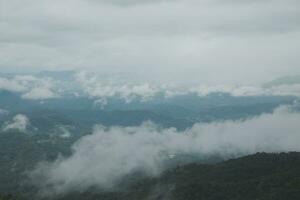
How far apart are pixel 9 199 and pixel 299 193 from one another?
97613mm

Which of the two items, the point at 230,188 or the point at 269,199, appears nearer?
the point at 269,199

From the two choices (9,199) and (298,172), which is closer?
(9,199)

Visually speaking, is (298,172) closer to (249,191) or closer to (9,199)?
(249,191)

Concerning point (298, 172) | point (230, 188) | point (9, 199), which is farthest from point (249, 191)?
point (9, 199)

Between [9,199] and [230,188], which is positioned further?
[230,188]

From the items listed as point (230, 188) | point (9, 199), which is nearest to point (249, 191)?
point (230, 188)

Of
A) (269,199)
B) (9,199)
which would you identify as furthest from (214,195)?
(9,199)

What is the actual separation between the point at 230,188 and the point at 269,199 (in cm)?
2461

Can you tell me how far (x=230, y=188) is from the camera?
19925 cm

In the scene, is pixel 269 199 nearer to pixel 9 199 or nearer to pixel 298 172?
pixel 298 172

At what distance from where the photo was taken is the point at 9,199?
169 m

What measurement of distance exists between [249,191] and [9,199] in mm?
87753

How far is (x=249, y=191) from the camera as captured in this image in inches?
7603

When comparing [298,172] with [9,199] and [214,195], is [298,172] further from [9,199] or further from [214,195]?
[9,199]
